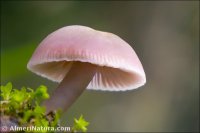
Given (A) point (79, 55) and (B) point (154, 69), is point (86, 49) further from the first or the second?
(B) point (154, 69)

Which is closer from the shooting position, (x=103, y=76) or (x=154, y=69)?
(x=103, y=76)

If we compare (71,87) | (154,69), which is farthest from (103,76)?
(154,69)

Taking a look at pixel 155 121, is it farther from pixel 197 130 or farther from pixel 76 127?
pixel 76 127

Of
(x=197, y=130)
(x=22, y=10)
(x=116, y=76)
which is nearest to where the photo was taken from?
(x=116, y=76)

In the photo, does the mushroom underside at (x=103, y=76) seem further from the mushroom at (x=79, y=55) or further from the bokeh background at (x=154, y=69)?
Answer: the bokeh background at (x=154, y=69)

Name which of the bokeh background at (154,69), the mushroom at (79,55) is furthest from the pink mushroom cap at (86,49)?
the bokeh background at (154,69)

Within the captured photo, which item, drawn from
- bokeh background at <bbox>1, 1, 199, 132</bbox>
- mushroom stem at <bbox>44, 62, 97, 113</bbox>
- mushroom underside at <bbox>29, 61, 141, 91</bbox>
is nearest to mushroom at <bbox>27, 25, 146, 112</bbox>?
mushroom stem at <bbox>44, 62, 97, 113</bbox>

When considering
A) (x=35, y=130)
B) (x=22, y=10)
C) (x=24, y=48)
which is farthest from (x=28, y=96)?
(x=22, y=10)

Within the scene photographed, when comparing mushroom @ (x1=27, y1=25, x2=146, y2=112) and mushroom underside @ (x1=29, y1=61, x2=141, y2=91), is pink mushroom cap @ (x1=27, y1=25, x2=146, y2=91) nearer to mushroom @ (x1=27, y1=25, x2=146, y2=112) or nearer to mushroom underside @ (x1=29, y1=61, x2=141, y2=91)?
mushroom @ (x1=27, y1=25, x2=146, y2=112)

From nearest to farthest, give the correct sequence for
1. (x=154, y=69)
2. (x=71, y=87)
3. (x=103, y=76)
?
(x=71, y=87), (x=103, y=76), (x=154, y=69)
